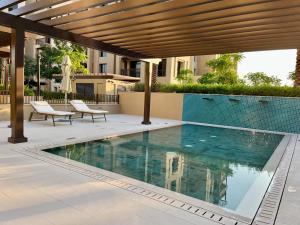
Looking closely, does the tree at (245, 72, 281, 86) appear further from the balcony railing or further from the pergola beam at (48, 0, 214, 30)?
the pergola beam at (48, 0, 214, 30)

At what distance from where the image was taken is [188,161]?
19.6 feet

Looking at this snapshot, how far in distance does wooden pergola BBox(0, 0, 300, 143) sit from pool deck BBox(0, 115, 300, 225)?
114 inches

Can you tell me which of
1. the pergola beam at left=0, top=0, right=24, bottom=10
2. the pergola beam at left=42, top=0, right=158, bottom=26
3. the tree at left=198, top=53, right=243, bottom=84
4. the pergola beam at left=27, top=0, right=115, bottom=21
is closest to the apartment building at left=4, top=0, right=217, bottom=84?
the tree at left=198, top=53, right=243, bottom=84

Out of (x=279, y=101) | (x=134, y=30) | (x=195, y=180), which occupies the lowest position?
(x=195, y=180)

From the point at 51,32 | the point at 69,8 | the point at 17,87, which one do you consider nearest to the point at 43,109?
the point at 17,87

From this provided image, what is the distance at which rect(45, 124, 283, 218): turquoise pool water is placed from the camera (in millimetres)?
4293

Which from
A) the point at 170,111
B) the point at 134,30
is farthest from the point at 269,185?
the point at 170,111

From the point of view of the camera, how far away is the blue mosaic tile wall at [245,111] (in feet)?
38.5

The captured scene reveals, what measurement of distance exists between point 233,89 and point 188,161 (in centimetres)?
887

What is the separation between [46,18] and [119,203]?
516 cm

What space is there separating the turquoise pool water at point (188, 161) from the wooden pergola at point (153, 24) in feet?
8.03

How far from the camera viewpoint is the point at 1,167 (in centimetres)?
461

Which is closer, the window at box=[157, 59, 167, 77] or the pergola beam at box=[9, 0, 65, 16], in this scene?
the pergola beam at box=[9, 0, 65, 16]

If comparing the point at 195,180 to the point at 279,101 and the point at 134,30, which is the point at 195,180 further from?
the point at 279,101
